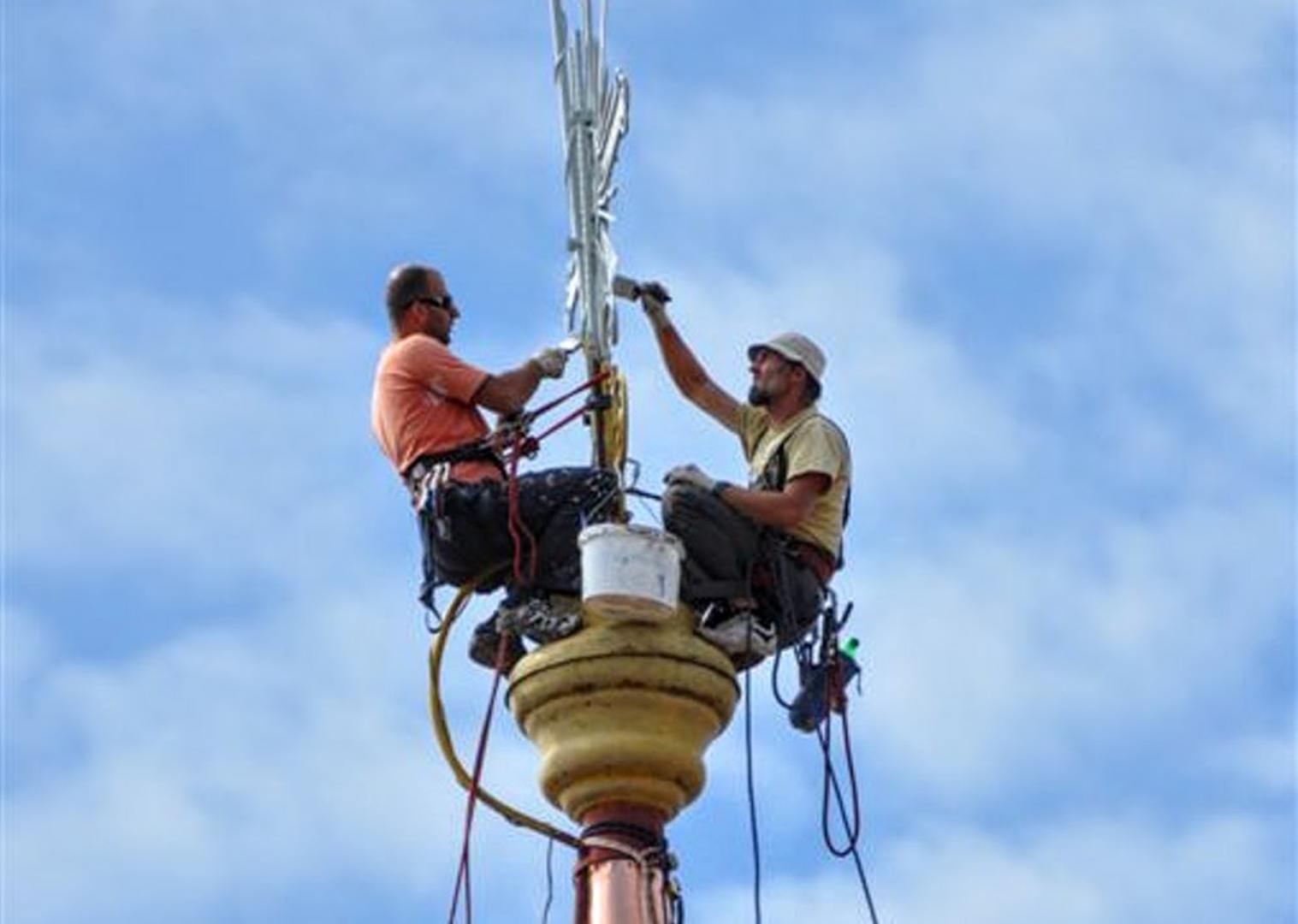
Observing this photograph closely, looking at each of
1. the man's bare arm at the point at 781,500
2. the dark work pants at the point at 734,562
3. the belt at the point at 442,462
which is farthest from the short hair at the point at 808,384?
the belt at the point at 442,462

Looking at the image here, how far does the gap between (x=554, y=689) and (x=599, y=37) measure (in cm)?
388

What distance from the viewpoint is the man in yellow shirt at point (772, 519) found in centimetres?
1864

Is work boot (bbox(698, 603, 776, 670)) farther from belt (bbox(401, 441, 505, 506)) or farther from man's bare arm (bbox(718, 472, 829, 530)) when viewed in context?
belt (bbox(401, 441, 505, 506))

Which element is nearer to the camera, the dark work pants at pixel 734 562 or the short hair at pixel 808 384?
the dark work pants at pixel 734 562

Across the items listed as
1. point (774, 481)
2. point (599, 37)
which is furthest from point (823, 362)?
point (599, 37)

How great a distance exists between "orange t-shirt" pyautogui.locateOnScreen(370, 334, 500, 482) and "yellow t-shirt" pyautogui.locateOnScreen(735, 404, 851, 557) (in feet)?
4.75

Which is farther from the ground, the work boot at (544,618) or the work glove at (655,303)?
the work glove at (655,303)

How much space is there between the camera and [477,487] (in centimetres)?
1872

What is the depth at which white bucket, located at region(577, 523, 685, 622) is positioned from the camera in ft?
59.1

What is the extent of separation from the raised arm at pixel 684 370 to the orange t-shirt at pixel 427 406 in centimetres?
179

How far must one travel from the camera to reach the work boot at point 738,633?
18547 mm

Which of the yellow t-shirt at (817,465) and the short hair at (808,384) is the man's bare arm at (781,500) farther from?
the short hair at (808,384)

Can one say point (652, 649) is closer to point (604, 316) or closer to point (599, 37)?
point (604, 316)

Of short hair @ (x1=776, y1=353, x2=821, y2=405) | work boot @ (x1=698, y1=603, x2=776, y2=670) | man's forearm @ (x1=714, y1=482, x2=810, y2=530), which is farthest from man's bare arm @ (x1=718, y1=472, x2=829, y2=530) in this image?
short hair @ (x1=776, y1=353, x2=821, y2=405)
